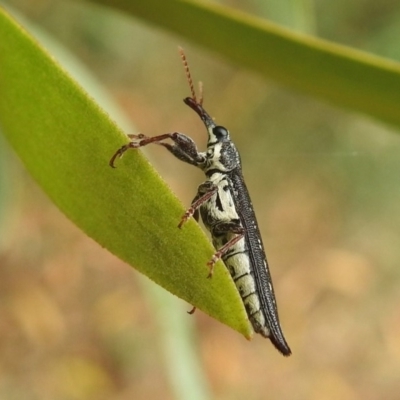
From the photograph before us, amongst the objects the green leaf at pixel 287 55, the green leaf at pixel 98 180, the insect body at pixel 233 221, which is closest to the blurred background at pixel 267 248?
the insect body at pixel 233 221

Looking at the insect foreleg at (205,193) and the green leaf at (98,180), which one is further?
the insect foreleg at (205,193)

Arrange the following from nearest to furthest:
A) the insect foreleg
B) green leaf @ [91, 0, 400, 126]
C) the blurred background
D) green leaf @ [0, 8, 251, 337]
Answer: green leaf @ [0, 8, 251, 337]
green leaf @ [91, 0, 400, 126]
the insect foreleg
the blurred background

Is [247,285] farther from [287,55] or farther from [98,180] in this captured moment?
[98,180]

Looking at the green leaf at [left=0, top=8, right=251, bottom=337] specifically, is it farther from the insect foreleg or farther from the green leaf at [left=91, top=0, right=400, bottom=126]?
the insect foreleg

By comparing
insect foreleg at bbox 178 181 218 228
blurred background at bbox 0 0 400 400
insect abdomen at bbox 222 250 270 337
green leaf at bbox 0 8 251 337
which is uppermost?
blurred background at bbox 0 0 400 400

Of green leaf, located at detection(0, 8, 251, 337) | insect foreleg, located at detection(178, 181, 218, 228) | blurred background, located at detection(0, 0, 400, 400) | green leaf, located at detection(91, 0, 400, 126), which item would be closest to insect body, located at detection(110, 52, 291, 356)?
insect foreleg, located at detection(178, 181, 218, 228)

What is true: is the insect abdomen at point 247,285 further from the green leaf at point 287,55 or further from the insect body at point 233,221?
the green leaf at point 287,55

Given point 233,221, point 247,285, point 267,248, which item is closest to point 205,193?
point 233,221
